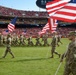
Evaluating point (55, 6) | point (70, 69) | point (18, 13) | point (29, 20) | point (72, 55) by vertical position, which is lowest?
point (29, 20)

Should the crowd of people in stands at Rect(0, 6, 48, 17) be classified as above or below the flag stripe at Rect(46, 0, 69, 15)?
below

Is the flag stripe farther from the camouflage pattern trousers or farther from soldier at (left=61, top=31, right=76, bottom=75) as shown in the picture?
the camouflage pattern trousers

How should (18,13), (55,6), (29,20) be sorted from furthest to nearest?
(29,20), (18,13), (55,6)

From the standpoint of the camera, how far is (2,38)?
36.1 m

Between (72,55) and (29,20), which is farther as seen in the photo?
(29,20)

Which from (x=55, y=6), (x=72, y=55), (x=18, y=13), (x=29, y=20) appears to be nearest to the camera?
(x=72, y=55)

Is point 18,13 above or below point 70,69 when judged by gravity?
below

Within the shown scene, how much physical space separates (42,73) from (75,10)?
3.74 meters

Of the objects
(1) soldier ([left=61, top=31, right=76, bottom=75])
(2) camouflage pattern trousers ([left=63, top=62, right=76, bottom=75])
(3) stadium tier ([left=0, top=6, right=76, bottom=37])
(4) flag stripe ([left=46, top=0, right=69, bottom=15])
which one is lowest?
(3) stadium tier ([left=0, top=6, right=76, bottom=37])

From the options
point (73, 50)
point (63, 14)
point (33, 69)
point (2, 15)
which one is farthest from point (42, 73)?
point (2, 15)

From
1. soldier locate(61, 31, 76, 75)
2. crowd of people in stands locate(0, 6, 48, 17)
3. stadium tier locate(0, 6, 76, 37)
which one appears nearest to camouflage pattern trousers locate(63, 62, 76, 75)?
soldier locate(61, 31, 76, 75)

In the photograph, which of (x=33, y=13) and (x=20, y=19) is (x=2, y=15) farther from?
(x=33, y=13)

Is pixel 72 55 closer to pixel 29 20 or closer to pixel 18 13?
pixel 18 13

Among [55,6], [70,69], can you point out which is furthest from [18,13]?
[70,69]
